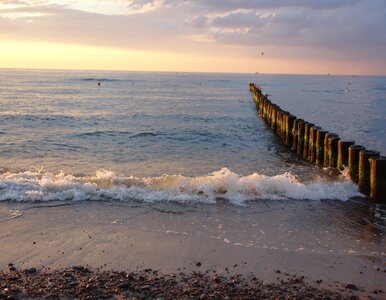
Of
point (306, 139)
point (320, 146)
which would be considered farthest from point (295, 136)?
point (320, 146)

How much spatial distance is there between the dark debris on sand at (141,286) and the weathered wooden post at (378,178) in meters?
5.11

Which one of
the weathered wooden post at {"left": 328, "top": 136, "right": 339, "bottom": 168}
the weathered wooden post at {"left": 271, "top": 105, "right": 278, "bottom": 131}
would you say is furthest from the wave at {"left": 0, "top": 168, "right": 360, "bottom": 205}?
the weathered wooden post at {"left": 271, "top": 105, "right": 278, "bottom": 131}

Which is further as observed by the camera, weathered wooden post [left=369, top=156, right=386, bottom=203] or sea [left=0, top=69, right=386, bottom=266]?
weathered wooden post [left=369, top=156, right=386, bottom=203]

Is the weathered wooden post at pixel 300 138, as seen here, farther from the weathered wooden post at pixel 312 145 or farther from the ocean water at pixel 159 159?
the weathered wooden post at pixel 312 145

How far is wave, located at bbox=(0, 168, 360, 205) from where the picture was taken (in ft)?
34.9

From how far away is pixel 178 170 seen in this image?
14.6m

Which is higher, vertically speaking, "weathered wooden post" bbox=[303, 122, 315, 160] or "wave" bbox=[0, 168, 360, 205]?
"weathered wooden post" bbox=[303, 122, 315, 160]

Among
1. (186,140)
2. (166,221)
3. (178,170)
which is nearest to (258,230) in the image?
(166,221)

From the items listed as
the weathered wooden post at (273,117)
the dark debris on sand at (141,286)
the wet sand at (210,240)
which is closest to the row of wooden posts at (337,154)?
the wet sand at (210,240)

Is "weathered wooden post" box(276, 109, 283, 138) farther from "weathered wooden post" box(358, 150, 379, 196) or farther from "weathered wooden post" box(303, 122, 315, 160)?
"weathered wooden post" box(358, 150, 379, 196)

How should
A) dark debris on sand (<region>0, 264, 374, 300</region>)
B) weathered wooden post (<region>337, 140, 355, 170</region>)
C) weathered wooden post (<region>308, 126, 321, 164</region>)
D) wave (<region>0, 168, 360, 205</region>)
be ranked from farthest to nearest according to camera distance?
weathered wooden post (<region>308, 126, 321, 164</region>) → weathered wooden post (<region>337, 140, 355, 170</region>) → wave (<region>0, 168, 360, 205</region>) → dark debris on sand (<region>0, 264, 374, 300</region>)

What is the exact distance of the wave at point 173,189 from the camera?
34.9ft

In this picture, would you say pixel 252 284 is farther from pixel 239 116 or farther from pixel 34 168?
pixel 239 116

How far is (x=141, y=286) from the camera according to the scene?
242 inches
